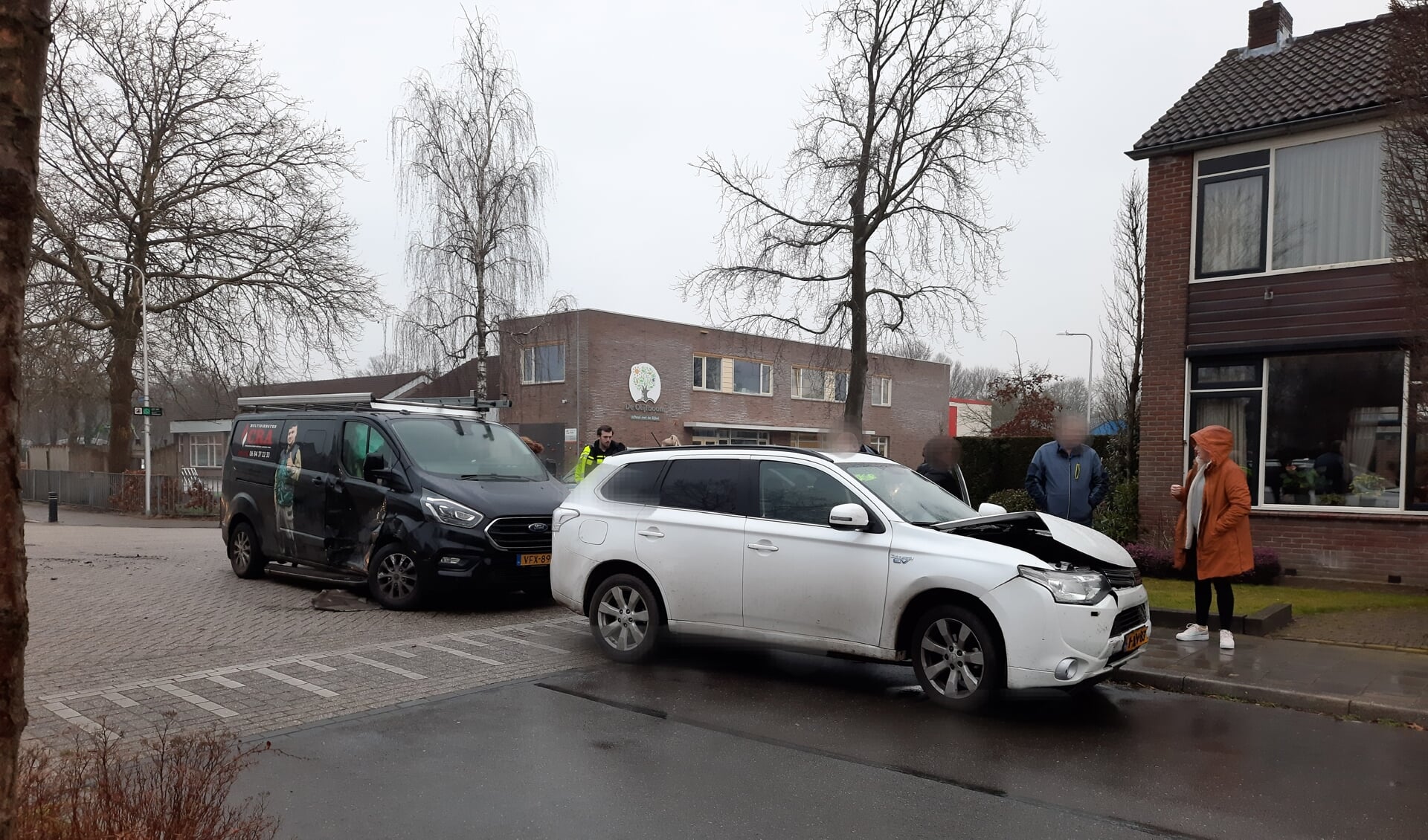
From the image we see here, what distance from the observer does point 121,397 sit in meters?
28.6

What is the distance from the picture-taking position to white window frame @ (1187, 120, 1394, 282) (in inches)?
485

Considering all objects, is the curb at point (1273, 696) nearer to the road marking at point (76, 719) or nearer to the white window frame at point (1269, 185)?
the road marking at point (76, 719)

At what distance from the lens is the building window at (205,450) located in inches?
1854

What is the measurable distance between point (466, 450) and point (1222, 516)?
24.8ft

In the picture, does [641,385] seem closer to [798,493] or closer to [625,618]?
[625,618]

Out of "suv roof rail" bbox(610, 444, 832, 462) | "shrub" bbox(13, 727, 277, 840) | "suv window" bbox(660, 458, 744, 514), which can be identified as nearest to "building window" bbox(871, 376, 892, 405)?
"suv roof rail" bbox(610, 444, 832, 462)

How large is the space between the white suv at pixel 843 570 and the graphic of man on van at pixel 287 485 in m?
4.46

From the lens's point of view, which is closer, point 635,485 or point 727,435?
point 635,485

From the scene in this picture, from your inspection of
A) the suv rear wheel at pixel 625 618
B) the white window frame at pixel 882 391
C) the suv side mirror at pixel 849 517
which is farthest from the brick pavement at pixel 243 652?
the white window frame at pixel 882 391

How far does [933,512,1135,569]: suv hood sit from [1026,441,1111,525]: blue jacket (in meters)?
2.37

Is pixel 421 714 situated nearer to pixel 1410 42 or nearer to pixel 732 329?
pixel 1410 42

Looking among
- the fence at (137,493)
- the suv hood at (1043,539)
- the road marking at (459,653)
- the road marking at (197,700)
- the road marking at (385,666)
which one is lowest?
the fence at (137,493)

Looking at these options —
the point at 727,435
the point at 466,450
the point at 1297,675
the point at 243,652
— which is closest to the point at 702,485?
the point at 243,652

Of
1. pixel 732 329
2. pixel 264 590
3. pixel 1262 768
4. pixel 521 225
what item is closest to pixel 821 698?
pixel 1262 768
